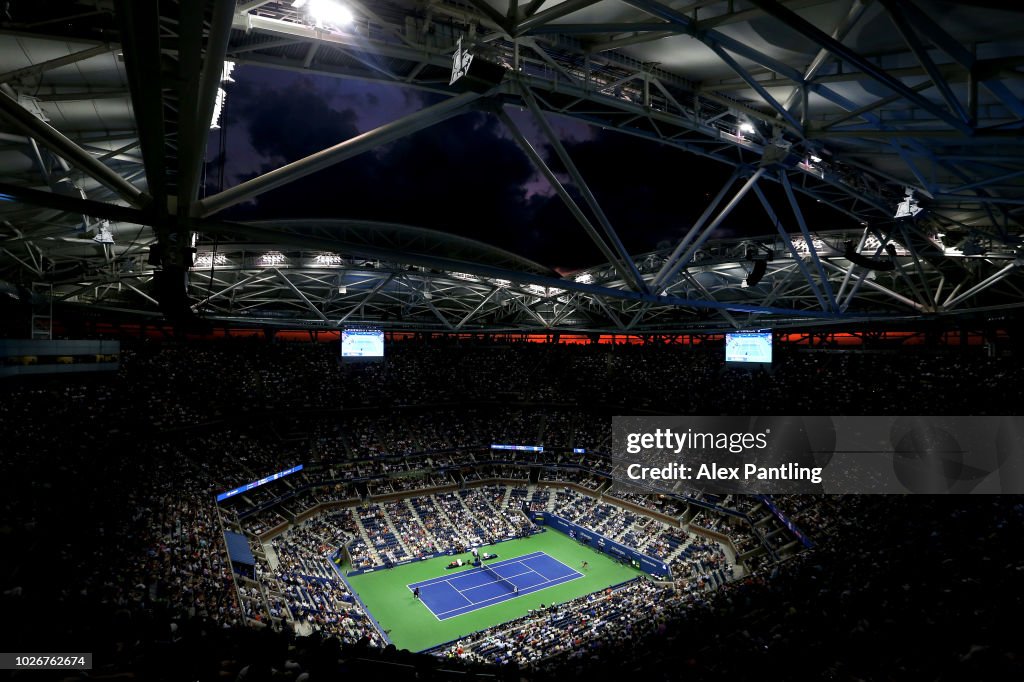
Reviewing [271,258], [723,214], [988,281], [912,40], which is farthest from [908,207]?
[271,258]

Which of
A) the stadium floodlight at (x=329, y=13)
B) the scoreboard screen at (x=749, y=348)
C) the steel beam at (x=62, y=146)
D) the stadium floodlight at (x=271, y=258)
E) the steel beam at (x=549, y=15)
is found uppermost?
the stadium floodlight at (x=271, y=258)

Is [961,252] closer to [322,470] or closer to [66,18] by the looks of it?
[66,18]

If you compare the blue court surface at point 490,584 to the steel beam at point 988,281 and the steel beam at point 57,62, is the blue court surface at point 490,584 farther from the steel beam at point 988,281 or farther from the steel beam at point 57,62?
the steel beam at point 57,62

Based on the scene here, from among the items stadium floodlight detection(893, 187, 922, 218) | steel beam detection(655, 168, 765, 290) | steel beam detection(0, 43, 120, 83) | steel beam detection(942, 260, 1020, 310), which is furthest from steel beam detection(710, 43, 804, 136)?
steel beam detection(942, 260, 1020, 310)

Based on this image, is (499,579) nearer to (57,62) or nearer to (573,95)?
(573,95)

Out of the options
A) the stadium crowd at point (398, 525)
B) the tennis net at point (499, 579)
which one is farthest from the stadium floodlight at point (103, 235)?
the tennis net at point (499, 579)

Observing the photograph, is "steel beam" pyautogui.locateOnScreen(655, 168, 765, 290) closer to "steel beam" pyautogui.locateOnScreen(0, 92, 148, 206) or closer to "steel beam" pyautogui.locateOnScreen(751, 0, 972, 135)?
"steel beam" pyautogui.locateOnScreen(751, 0, 972, 135)
